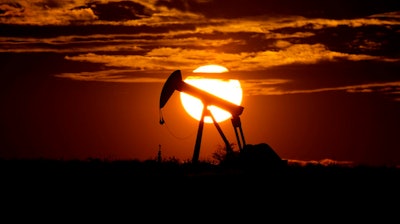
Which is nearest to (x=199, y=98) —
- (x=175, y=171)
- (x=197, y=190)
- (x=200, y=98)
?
(x=200, y=98)

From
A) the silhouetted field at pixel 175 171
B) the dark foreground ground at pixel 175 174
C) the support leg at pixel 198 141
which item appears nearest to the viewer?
the dark foreground ground at pixel 175 174

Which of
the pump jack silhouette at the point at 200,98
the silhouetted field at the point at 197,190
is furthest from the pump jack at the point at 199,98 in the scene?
the silhouetted field at the point at 197,190

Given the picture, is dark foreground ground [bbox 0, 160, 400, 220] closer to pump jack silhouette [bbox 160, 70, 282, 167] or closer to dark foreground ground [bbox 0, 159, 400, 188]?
dark foreground ground [bbox 0, 159, 400, 188]

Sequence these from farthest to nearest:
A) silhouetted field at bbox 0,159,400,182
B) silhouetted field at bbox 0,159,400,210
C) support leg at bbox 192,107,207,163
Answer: support leg at bbox 192,107,207,163
silhouetted field at bbox 0,159,400,182
silhouetted field at bbox 0,159,400,210

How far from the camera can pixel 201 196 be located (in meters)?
14.8

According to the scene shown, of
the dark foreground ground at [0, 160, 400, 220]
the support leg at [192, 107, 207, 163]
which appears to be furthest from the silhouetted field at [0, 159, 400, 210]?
the support leg at [192, 107, 207, 163]

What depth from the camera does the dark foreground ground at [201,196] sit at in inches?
530

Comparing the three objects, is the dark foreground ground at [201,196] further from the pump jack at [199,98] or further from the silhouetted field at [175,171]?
the pump jack at [199,98]

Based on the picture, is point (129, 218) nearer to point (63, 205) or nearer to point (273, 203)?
point (63, 205)

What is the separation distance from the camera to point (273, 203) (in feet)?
47.4

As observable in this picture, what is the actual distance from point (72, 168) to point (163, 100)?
5106mm

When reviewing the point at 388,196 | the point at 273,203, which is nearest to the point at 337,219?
the point at 273,203

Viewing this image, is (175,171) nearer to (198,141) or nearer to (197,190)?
(198,141)

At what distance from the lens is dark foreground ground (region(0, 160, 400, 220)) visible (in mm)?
13453
